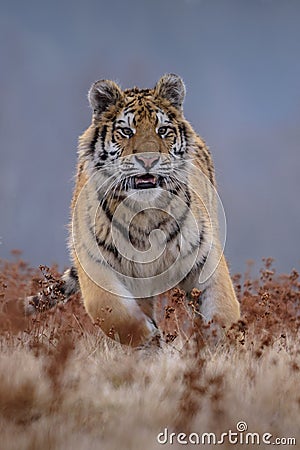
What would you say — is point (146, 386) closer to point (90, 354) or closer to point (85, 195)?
point (90, 354)

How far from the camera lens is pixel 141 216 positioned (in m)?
6.30

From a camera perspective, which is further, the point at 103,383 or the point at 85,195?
the point at 85,195

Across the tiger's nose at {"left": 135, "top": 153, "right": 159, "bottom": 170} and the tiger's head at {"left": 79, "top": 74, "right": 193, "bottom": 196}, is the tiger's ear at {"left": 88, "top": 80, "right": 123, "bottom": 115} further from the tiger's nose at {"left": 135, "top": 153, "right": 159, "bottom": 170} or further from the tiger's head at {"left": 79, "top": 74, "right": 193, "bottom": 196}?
the tiger's nose at {"left": 135, "top": 153, "right": 159, "bottom": 170}

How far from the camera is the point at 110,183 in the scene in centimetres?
623

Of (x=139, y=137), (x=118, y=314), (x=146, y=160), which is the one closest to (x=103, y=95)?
(x=139, y=137)

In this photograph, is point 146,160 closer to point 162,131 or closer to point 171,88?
point 162,131

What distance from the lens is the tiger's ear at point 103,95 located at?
642 centimetres

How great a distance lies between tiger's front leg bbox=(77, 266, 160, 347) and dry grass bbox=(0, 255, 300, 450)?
14 centimetres

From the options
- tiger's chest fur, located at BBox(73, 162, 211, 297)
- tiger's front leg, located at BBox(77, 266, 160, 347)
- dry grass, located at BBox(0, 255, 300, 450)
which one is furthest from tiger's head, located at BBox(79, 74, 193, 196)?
dry grass, located at BBox(0, 255, 300, 450)

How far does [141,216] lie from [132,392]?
218cm

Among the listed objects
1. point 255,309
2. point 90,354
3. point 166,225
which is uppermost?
point 166,225

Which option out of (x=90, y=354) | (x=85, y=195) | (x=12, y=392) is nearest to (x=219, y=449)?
(x=12, y=392)

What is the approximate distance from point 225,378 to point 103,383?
2.98 feet

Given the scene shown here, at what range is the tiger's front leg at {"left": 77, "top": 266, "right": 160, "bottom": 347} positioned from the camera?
582 cm
